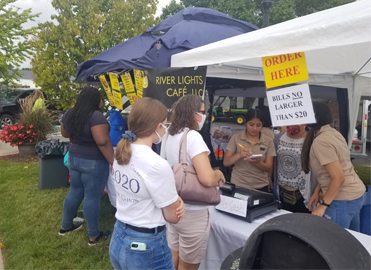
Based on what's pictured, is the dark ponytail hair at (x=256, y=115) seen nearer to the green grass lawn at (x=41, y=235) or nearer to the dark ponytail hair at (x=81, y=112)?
the dark ponytail hair at (x=81, y=112)

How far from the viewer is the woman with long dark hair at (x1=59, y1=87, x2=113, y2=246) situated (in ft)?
9.41

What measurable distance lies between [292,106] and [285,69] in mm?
288

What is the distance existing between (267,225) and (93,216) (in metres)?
2.44

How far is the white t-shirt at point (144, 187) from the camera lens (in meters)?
1.35

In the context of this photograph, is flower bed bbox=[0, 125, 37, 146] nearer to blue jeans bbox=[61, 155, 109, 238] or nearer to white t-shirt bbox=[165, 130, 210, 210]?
blue jeans bbox=[61, 155, 109, 238]

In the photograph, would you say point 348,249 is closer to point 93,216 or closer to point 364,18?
point 364,18

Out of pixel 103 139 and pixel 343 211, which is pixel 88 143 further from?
pixel 343 211

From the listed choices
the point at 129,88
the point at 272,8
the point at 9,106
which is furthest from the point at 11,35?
the point at 272,8

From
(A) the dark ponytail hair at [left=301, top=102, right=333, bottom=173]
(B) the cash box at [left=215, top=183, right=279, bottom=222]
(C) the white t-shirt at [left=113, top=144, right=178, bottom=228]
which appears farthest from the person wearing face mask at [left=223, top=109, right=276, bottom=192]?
(C) the white t-shirt at [left=113, top=144, right=178, bottom=228]

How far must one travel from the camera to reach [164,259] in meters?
1.52

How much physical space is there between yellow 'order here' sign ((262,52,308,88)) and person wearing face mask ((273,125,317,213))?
0.89 meters

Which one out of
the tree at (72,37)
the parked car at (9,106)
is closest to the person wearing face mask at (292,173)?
the tree at (72,37)

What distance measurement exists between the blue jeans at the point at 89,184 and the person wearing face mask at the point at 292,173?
77.0 inches

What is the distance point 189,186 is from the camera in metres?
1.82
